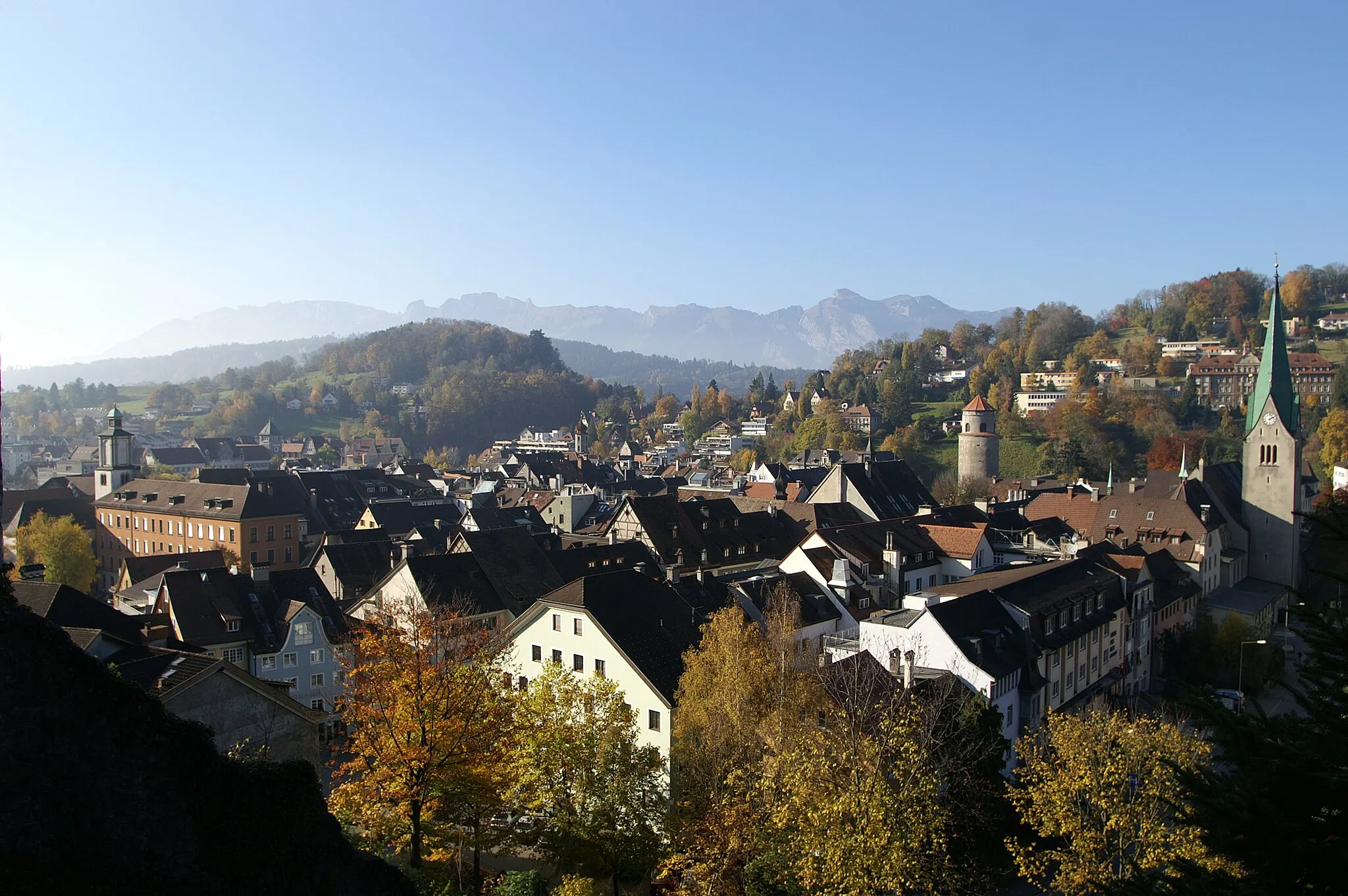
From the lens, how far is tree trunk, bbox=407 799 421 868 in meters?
20.3

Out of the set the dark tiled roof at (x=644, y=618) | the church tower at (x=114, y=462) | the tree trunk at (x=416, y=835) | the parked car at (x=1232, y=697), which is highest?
the church tower at (x=114, y=462)

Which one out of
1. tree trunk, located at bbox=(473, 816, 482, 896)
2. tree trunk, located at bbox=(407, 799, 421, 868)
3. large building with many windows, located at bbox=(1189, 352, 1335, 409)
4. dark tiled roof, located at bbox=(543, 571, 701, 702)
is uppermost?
large building with many windows, located at bbox=(1189, 352, 1335, 409)

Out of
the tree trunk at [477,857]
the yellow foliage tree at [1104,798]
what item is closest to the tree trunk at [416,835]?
the tree trunk at [477,857]

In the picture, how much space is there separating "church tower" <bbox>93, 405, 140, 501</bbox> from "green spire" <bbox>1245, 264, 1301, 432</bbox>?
86.7 m

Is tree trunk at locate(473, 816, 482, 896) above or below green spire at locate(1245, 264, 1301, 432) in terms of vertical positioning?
below

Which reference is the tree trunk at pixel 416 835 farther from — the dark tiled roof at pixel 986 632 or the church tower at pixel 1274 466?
the church tower at pixel 1274 466

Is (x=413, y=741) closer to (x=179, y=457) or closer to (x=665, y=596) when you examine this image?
(x=665, y=596)

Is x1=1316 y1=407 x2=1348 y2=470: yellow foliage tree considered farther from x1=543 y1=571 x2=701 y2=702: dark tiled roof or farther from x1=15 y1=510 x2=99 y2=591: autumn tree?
x1=15 y1=510 x2=99 y2=591: autumn tree

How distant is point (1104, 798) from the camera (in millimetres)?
21656

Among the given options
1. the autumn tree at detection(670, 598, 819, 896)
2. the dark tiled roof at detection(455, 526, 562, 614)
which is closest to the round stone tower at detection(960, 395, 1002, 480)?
the dark tiled roof at detection(455, 526, 562, 614)

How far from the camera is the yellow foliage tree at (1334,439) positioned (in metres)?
Result: 96.8

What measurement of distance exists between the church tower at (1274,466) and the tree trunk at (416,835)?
6172 cm

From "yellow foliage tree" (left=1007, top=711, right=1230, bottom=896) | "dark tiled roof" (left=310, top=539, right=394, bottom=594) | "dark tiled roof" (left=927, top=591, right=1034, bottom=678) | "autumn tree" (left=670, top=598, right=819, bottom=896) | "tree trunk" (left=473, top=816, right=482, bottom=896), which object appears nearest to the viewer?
"yellow foliage tree" (left=1007, top=711, right=1230, bottom=896)

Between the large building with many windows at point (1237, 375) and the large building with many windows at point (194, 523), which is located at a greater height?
the large building with many windows at point (1237, 375)
